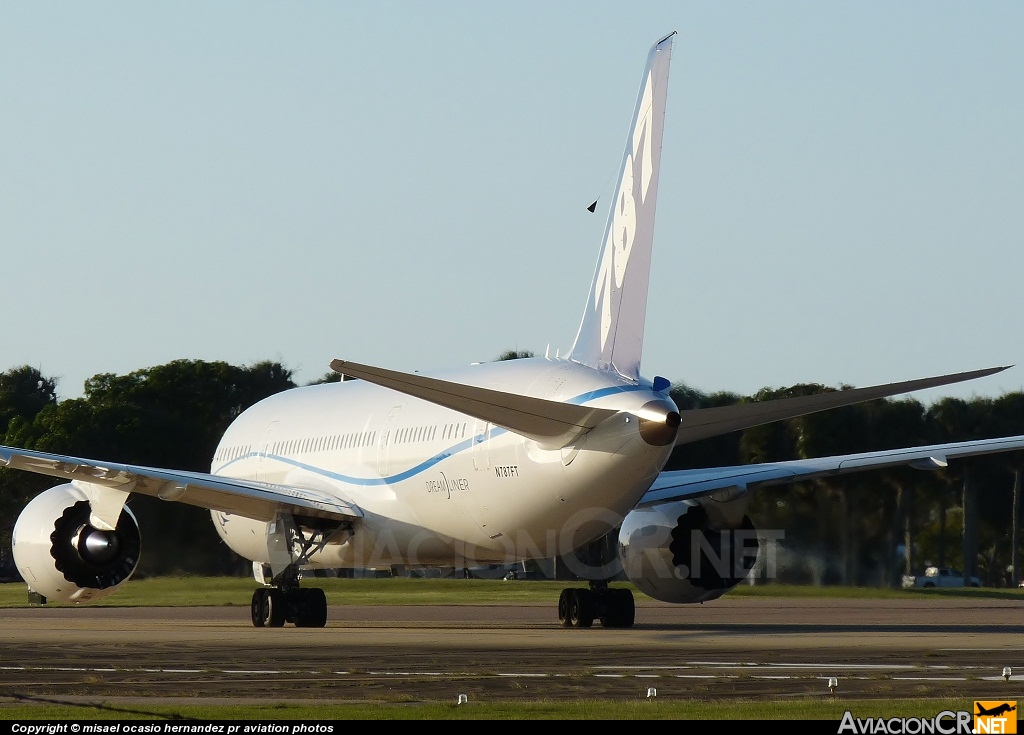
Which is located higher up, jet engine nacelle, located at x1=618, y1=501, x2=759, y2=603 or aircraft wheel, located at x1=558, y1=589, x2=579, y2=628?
jet engine nacelle, located at x1=618, y1=501, x2=759, y2=603

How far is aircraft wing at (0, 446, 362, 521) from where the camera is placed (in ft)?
75.7

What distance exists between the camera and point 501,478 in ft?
69.9

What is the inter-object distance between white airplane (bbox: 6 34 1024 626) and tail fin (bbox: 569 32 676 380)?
0.09 feet

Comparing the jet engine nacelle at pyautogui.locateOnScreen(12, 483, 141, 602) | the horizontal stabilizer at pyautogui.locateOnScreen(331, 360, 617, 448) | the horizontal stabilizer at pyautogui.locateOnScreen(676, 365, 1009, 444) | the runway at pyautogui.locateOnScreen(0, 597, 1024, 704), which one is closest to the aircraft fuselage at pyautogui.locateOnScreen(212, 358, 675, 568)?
the horizontal stabilizer at pyautogui.locateOnScreen(331, 360, 617, 448)

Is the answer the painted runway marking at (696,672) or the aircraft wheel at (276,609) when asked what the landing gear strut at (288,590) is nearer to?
the aircraft wheel at (276,609)

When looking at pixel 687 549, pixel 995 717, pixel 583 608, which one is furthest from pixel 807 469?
pixel 995 717

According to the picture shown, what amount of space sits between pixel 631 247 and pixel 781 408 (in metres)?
3.79

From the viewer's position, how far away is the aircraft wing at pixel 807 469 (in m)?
24.5

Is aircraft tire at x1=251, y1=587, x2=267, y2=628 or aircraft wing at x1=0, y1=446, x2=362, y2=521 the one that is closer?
aircraft wing at x1=0, y1=446, x2=362, y2=521

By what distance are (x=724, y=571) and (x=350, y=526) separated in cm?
612

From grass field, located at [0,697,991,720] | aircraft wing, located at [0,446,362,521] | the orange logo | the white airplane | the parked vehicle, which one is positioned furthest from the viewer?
the parked vehicle

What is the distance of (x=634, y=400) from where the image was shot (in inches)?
731

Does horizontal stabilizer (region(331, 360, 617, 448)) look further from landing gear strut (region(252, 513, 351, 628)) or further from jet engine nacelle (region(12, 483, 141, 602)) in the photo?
jet engine nacelle (region(12, 483, 141, 602))

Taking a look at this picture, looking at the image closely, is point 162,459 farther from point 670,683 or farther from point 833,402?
point 670,683
